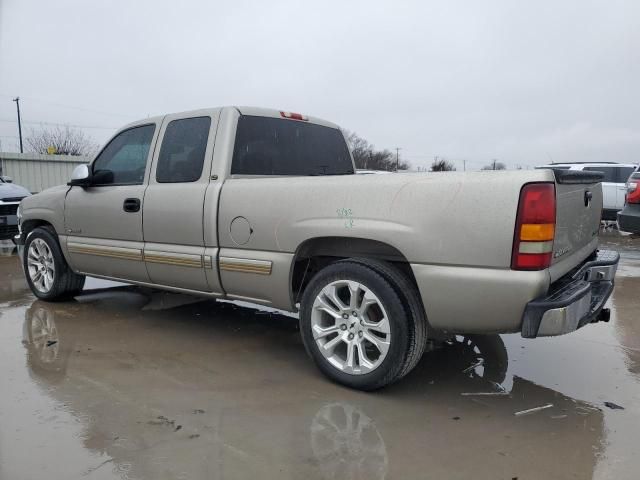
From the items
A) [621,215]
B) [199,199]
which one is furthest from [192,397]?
[621,215]

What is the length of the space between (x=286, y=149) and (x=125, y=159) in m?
1.56

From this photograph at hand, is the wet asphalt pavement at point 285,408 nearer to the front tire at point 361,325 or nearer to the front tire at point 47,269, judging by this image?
the front tire at point 361,325

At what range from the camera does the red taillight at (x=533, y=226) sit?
2.72 meters

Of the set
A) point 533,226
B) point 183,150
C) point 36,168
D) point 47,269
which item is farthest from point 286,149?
point 36,168

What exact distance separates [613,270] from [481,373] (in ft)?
3.77

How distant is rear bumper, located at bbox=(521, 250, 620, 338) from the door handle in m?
3.23

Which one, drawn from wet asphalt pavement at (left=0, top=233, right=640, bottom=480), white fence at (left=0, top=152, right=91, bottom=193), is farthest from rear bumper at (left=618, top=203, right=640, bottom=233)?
white fence at (left=0, top=152, right=91, bottom=193)

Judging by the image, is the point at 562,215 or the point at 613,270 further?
the point at 613,270

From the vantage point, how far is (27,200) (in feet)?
18.8

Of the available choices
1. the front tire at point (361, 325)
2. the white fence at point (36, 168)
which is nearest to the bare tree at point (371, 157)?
the white fence at point (36, 168)

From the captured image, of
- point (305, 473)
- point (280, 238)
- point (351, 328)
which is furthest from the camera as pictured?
point (280, 238)

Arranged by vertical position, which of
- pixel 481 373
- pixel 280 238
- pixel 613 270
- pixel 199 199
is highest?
pixel 199 199

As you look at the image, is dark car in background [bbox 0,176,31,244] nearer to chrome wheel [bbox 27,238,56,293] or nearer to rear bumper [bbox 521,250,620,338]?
chrome wheel [bbox 27,238,56,293]

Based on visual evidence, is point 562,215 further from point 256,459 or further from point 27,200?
point 27,200
